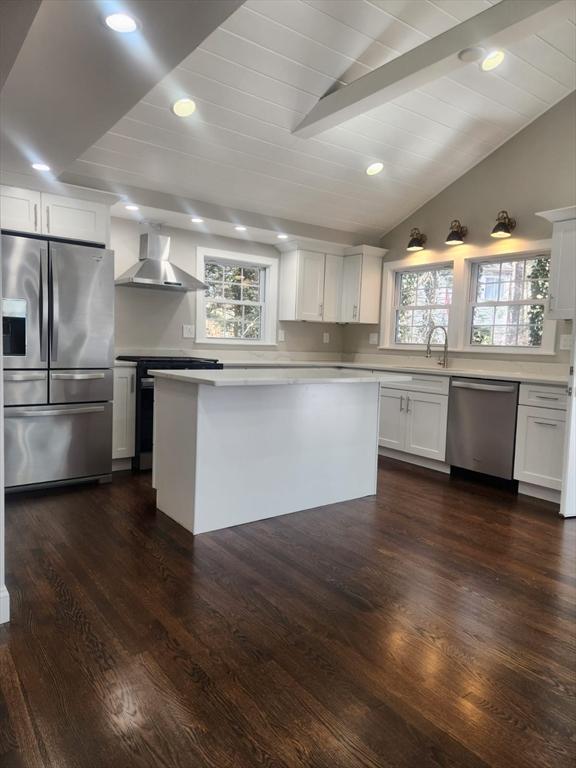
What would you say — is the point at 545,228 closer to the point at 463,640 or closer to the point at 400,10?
the point at 400,10

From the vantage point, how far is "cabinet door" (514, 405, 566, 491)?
3.68 metres

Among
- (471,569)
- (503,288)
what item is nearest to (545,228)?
(503,288)

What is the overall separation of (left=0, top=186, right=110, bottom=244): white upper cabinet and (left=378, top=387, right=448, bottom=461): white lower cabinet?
A: 2.82m

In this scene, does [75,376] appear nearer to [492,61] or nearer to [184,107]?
[184,107]

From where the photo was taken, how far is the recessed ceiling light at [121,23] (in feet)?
5.31

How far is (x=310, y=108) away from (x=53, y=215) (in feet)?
6.76

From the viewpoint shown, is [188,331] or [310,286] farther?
[310,286]

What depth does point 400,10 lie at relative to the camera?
3115mm

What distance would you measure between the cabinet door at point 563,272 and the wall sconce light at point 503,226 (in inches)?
29.5

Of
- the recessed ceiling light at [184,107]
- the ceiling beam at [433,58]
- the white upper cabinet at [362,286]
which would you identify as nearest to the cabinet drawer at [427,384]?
the white upper cabinet at [362,286]

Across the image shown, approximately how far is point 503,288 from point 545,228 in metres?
0.66

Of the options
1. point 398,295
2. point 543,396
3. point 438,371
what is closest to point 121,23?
point 543,396

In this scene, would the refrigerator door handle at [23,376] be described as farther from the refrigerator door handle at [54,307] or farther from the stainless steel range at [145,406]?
the stainless steel range at [145,406]

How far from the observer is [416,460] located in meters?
4.88
